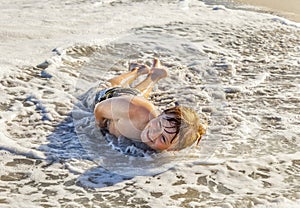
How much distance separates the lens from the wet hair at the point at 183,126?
4.00 metres

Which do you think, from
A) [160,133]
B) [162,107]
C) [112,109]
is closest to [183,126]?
[160,133]

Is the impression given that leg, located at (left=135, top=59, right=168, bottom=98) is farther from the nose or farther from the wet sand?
the wet sand

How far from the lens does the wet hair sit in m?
4.00

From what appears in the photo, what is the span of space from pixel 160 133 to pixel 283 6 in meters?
5.73

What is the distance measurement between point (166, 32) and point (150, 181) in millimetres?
4022

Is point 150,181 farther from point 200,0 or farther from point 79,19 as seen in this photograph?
point 200,0

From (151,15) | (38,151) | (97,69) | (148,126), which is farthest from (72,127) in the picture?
(151,15)

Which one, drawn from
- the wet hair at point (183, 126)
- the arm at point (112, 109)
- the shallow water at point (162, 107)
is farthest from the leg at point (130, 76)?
the wet hair at point (183, 126)

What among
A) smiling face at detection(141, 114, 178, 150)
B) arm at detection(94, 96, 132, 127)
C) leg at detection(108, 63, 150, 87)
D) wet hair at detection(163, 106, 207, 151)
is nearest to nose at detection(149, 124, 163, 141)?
smiling face at detection(141, 114, 178, 150)

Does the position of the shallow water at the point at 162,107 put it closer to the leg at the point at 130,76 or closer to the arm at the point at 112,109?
the arm at the point at 112,109

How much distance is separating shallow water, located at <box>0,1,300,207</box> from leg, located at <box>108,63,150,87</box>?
0.28 metres

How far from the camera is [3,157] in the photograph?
159 inches

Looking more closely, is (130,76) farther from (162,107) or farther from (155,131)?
(155,131)

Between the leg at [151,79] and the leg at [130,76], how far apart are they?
67 mm
